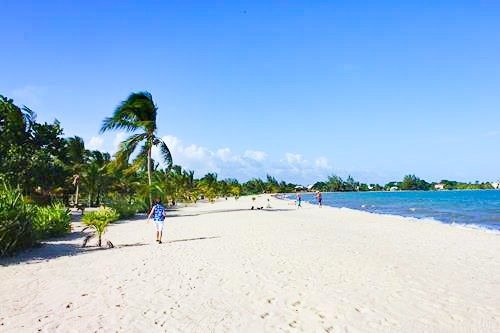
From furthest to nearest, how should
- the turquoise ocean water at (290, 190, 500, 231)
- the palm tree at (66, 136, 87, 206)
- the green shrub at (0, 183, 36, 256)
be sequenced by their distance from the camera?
the palm tree at (66, 136, 87, 206), the turquoise ocean water at (290, 190, 500, 231), the green shrub at (0, 183, 36, 256)

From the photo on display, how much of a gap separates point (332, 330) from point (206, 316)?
71.1 inches

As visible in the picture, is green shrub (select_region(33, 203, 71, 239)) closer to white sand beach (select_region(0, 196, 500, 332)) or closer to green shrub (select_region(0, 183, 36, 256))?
white sand beach (select_region(0, 196, 500, 332))

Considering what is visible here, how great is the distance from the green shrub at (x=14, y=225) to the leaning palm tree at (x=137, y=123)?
664 inches

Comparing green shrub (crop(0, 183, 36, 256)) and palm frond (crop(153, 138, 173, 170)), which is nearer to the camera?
green shrub (crop(0, 183, 36, 256))

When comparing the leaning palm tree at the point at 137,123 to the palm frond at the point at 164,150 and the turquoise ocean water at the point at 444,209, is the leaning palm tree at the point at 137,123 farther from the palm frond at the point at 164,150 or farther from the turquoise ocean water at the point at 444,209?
the turquoise ocean water at the point at 444,209

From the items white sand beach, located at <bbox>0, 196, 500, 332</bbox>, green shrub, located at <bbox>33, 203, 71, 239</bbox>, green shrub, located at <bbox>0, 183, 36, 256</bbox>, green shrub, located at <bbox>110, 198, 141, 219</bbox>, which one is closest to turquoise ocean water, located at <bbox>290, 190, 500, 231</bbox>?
white sand beach, located at <bbox>0, 196, 500, 332</bbox>

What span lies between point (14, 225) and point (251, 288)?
7.28 metres

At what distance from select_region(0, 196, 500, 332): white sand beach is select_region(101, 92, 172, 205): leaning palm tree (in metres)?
16.6

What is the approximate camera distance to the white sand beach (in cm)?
590

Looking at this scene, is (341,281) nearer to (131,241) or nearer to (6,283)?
(6,283)

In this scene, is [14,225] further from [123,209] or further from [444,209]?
[444,209]

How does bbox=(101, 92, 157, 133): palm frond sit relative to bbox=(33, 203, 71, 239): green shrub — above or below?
above

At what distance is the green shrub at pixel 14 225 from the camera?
35.9ft

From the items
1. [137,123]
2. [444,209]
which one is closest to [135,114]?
[137,123]
